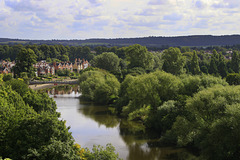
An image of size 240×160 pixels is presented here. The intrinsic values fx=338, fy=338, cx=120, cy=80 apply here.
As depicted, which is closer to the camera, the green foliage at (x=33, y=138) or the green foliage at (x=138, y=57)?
the green foliage at (x=33, y=138)

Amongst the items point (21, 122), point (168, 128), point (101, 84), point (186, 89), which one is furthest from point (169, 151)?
point (101, 84)

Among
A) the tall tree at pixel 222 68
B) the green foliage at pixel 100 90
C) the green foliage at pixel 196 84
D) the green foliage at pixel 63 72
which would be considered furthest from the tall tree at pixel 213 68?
the green foliage at pixel 63 72

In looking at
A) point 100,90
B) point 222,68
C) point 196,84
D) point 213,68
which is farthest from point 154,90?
point 222,68

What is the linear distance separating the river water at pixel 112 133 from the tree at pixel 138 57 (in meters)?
26.3

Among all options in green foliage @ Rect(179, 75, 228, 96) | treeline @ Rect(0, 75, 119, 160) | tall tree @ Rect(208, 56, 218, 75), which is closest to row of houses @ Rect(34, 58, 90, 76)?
tall tree @ Rect(208, 56, 218, 75)

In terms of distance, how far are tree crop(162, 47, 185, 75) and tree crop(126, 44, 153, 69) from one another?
290 inches

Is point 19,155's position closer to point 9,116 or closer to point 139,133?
point 9,116

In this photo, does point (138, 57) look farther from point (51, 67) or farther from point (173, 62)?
point (51, 67)

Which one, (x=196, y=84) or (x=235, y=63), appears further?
(x=235, y=63)

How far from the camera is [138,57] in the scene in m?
77.0

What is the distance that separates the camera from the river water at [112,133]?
29000 millimetres

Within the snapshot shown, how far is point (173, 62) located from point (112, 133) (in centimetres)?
3613

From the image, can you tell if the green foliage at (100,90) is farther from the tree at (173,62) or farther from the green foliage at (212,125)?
the green foliage at (212,125)

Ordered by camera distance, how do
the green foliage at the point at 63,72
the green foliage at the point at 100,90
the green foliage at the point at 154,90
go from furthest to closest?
the green foliage at the point at 63,72 → the green foliage at the point at 100,90 → the green foliage at the point at 154,90
